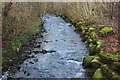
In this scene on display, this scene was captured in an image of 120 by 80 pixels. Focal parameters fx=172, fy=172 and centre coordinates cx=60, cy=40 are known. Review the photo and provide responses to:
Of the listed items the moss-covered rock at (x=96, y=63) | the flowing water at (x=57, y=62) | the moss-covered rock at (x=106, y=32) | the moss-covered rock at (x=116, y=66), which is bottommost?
the flowing water at (x=57, y=62)

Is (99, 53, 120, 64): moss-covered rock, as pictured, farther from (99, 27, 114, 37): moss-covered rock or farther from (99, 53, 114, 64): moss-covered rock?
(99, 27, 114, 37): moss-covered rock

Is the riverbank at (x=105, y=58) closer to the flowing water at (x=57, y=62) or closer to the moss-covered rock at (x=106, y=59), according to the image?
the moss-covered rock at (x=106, y=59)

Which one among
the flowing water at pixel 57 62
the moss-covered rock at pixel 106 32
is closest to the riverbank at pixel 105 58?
the moss-covered rock at pixel 106 32

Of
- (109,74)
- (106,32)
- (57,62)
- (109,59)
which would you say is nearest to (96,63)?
(109,59)

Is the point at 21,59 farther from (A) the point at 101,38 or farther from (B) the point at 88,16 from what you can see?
(B) the point at 88,16

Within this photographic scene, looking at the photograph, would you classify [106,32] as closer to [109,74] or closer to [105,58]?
[105,58]

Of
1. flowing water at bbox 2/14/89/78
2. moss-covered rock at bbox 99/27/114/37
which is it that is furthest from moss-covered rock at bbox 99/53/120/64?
moss-covered rock at bbox 99/27/114/37

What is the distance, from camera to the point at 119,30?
1055cm

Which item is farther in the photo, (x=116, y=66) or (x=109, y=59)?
(x=109, y=59)

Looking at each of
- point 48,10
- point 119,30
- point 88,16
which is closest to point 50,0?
point 48,10

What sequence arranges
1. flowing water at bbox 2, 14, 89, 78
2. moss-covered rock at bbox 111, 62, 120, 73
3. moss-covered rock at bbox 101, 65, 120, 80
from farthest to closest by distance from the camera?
flowing water at bbox 2, 14, 89, 78 < moss-covered rock at bbox 111, 62, 120, 73 < moss-covered rock at bbox 101, 65, 120, 80

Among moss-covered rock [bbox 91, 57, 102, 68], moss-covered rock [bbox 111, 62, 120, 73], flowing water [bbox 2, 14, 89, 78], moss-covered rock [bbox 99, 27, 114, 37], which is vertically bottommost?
flowing water [bbox 2, 14, 89, 78]

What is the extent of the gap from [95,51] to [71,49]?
1794 millimetres

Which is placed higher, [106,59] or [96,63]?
[106,59]
